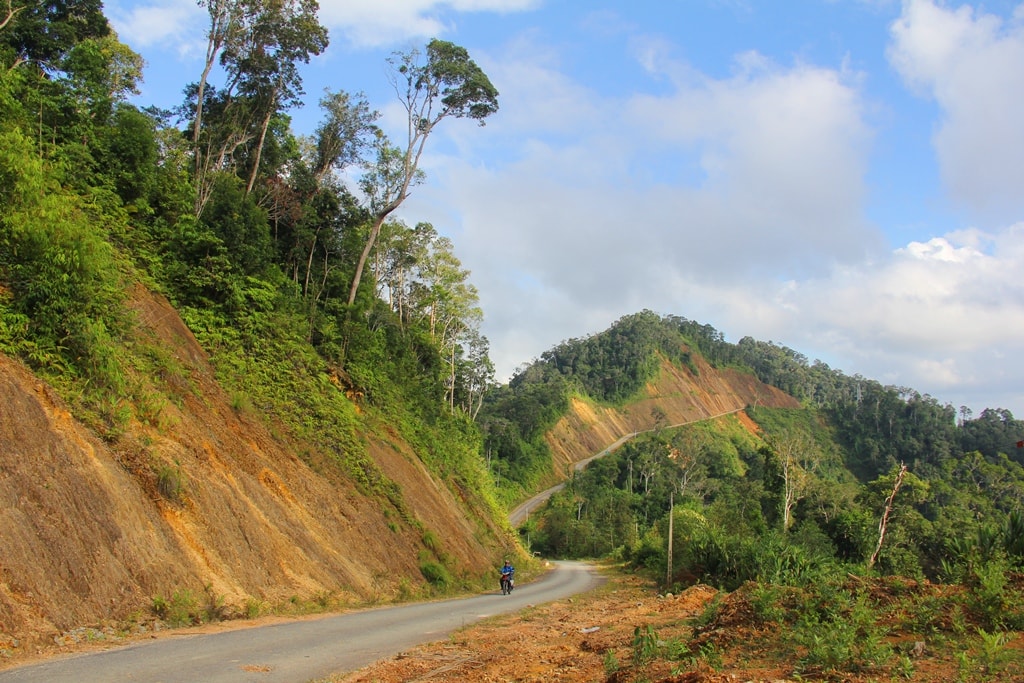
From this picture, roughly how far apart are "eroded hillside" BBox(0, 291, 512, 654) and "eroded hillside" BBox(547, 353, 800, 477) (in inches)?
3012

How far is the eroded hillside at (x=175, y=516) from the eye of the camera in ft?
33.4

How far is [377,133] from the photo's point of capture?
32.7 metres

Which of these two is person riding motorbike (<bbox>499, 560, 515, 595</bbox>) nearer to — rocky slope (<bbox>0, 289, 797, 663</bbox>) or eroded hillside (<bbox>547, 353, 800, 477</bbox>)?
rocky slope (<bbox>0, 289, 797, 663</bbox>)

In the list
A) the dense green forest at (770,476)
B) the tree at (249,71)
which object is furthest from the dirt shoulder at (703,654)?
the tree at (249,71)

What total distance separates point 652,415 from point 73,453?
376 feet

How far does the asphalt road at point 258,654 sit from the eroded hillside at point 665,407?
83.2 metres

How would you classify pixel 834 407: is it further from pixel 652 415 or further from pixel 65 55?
pixel 65 55

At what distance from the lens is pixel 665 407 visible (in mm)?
122688

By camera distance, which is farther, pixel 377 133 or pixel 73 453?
pixel 377 133

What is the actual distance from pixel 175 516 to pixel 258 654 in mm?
5423

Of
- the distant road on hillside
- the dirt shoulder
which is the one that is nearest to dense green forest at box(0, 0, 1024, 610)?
the dirt shoulder

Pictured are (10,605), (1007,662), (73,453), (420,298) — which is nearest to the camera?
(1007,662)

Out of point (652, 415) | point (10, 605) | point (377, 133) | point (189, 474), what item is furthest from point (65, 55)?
point (652, 415)

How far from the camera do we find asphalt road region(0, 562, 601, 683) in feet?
25.2
